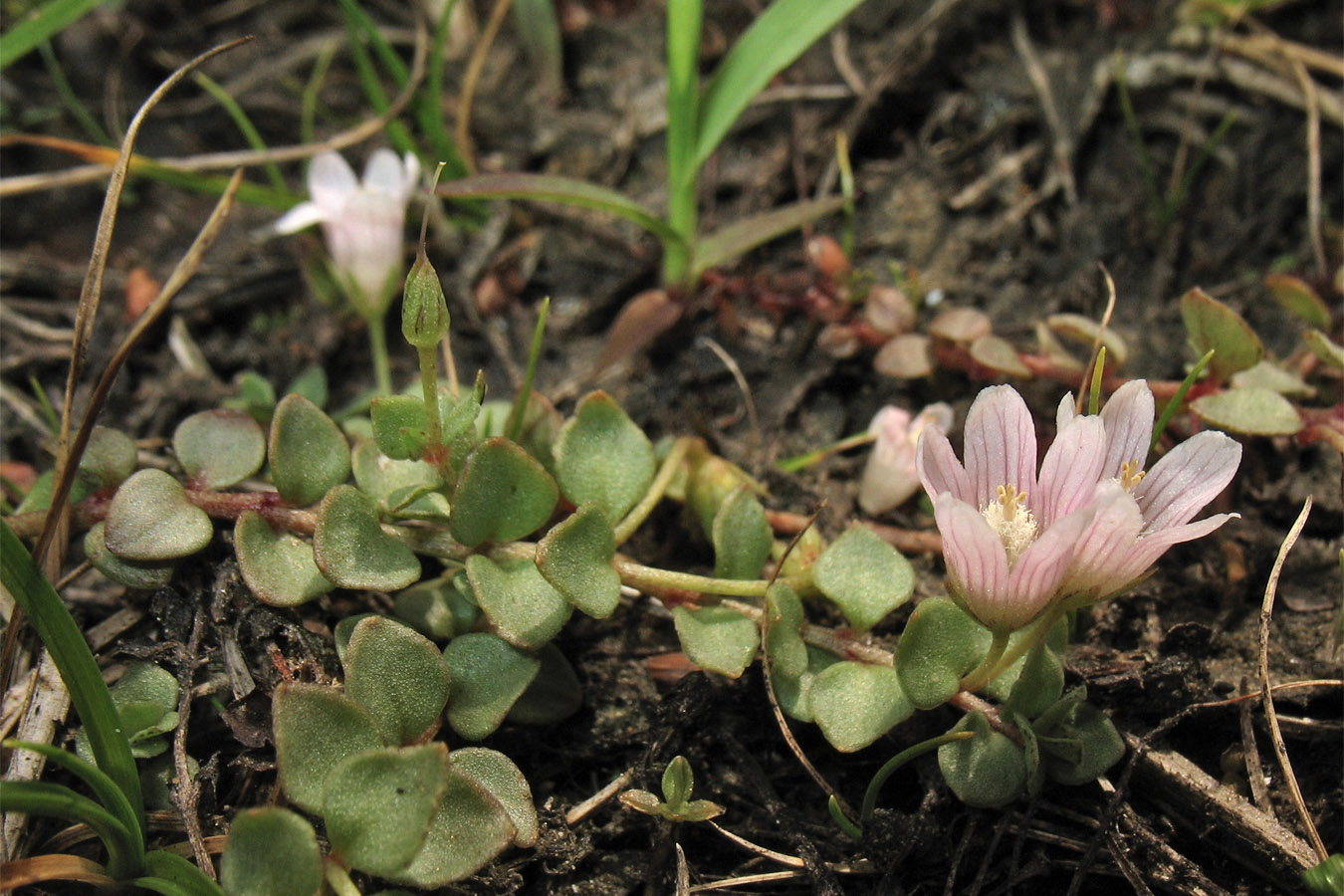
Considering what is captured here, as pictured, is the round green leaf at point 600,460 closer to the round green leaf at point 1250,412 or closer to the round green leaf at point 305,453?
the round green leaf at point 305,453

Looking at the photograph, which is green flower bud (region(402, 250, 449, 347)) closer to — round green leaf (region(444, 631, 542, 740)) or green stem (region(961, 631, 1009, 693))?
round green leaf (region(444, 631, 542, 740))

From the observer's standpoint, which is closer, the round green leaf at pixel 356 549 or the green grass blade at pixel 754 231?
the round green leaf at pixel 356 549

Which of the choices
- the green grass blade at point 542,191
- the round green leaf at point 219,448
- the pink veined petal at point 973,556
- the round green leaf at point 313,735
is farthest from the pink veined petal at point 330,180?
the pink veined petal at point 973,556

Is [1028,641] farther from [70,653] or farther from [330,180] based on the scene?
[330,180]

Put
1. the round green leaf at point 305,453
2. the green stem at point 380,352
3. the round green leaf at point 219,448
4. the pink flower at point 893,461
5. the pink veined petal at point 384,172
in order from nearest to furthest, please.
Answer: the round green leaf at point 305,453 → the round green leaf at point 219,448 → the pink flower at point 893,461 → the green stem at point 380,352 → the pink veined petal at point 384,172

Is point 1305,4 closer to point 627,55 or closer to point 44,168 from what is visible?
point 627,55
